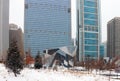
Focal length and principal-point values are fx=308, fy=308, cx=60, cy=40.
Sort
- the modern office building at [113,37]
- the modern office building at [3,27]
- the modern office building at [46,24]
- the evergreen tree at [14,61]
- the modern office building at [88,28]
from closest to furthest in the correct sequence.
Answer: the evergreen tree at [14,61] < the modern office building at [3,27] < the modern office building at [88,28] < the modern office building at [46,24] < the modern office building at [113,37]

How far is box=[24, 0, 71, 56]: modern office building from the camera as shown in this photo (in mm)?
161500

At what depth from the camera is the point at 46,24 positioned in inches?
6663

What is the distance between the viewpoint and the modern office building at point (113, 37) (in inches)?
6865

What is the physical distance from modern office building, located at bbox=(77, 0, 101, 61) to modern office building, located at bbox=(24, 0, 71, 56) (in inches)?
425

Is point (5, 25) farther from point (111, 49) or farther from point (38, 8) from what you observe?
point (111, 49)

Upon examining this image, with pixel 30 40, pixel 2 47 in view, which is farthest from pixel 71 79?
pixel 30 40

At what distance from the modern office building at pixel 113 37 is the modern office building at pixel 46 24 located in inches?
985

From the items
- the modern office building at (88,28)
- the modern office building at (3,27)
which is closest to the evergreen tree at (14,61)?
the modern office building at (3,27)

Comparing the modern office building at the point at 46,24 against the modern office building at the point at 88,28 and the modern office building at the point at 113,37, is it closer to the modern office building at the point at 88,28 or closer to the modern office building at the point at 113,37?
the modern office building at the point at 88,28

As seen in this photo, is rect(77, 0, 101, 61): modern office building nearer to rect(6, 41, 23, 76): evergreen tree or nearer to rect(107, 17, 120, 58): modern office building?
rect(107, 17, 120, 58): modern office building

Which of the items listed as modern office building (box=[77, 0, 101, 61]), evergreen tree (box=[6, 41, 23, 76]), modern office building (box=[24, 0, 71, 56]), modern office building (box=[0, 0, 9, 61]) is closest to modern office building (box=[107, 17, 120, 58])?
modern office building (box=[77, 0, 101, 61])

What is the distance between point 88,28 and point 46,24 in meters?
24.1

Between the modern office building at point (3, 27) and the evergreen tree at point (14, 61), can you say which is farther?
the modern office building at point (3, 27)

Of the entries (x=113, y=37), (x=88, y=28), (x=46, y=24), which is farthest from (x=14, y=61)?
(x=113, y=37)
